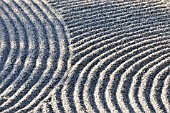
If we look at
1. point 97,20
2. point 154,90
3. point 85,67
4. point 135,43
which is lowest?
point 154,90

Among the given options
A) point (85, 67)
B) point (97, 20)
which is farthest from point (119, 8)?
point (85, 67)

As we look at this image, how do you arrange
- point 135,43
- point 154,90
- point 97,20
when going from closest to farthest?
point 154,90 → point 135,43 → point 97,20

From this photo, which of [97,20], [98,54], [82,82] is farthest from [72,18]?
[82,82]

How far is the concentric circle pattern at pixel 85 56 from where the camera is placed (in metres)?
7.03

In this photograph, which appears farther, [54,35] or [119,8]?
[119,8]

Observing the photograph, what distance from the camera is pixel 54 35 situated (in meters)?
8.72

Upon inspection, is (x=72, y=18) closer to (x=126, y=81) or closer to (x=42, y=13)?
(x=42, y=13)


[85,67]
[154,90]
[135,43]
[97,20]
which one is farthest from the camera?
[97,20]

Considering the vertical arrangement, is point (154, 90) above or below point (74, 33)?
below

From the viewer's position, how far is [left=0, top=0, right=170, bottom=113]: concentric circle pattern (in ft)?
23.1

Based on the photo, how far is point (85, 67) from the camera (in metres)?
7.80

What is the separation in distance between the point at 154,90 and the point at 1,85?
8.06ft

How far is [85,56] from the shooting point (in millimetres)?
8070

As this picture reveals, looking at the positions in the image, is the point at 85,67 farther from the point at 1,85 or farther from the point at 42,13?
the point at 42,13
